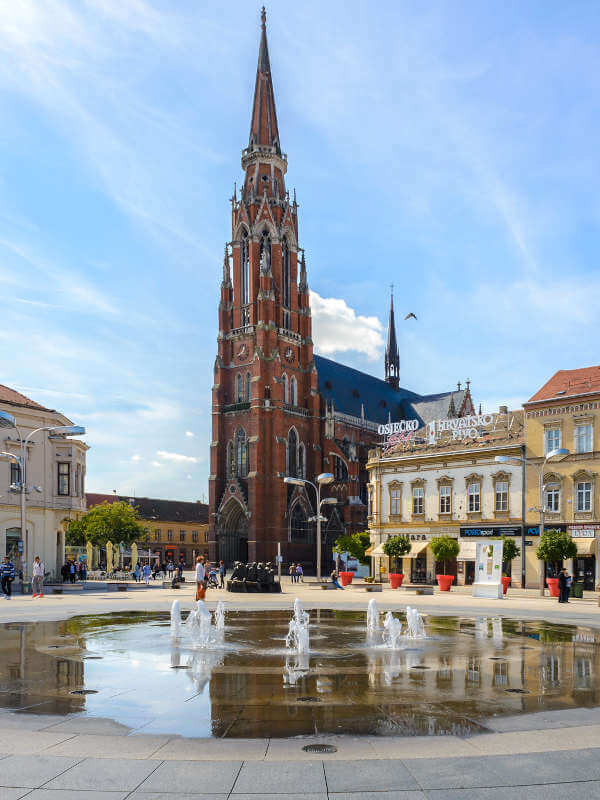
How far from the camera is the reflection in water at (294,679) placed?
32.6 feet

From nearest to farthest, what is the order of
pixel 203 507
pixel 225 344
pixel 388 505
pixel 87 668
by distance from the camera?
pixel 87 668 < pixel 388 505 < pixel 225 344 < pixel 203 507

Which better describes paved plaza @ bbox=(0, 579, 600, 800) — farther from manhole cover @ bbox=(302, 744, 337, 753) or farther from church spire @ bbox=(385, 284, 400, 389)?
church spire @ bbox=(385, 284, 400, 389)

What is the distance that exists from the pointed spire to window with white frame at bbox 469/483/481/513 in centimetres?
5573

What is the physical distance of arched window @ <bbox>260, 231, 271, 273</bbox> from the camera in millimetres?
87875

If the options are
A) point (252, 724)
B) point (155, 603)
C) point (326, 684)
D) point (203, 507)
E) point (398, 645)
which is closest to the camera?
point (252, 724)

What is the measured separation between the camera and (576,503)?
1847 inches

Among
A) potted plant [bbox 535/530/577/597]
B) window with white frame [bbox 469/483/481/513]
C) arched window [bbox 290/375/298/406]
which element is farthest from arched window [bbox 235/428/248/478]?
potted plant [bbox 535/530/577/597]

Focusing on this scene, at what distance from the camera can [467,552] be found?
50375mm

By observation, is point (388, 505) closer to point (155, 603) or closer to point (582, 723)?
point (155, 603)

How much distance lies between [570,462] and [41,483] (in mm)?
34503

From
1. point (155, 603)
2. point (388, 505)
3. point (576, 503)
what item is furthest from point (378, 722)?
point (388, 505)

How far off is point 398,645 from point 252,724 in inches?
326

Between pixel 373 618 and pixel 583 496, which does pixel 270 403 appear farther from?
pixel 373 618

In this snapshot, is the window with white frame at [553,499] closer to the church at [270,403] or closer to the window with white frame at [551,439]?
the window with white frame at [551,439]
